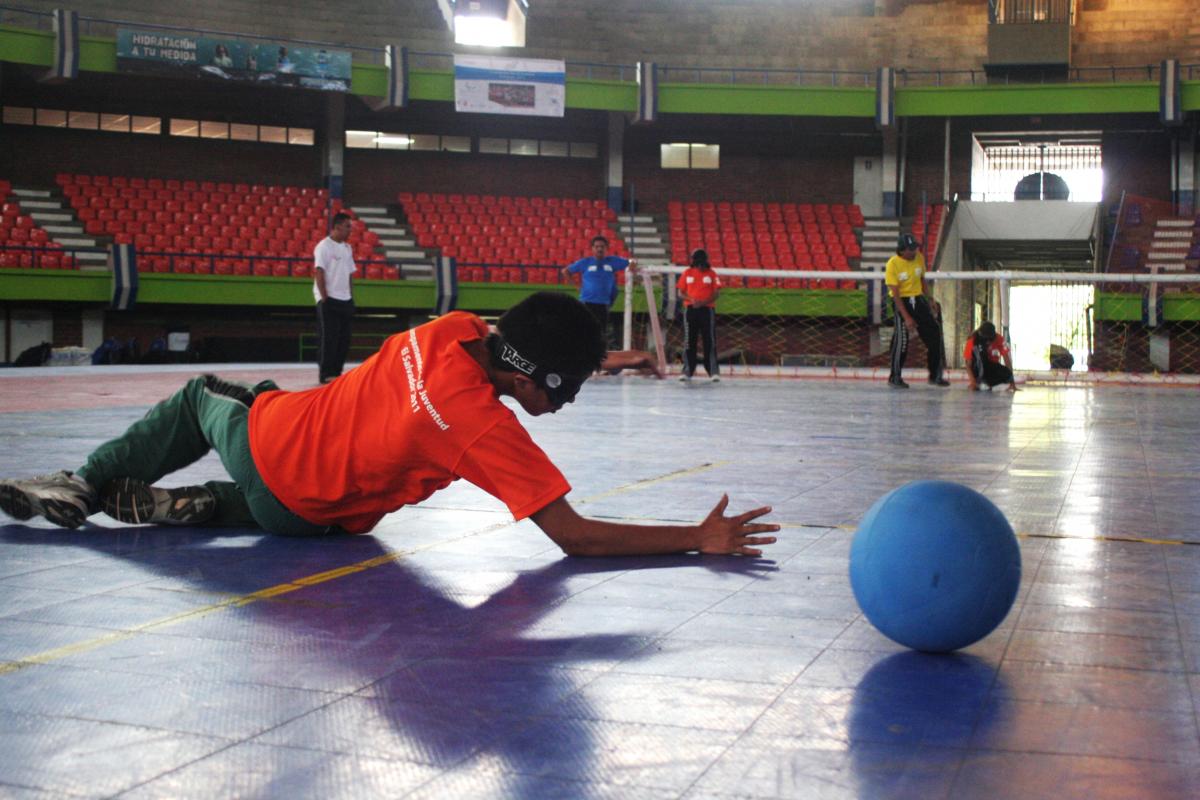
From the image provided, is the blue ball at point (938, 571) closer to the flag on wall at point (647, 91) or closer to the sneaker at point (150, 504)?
the sneaker at point (150, 504)

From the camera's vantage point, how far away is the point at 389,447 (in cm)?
393

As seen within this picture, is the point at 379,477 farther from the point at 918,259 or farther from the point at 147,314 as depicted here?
the point at 147,314

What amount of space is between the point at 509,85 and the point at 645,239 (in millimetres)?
5440

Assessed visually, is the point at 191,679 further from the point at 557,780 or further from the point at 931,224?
the point at 931,224

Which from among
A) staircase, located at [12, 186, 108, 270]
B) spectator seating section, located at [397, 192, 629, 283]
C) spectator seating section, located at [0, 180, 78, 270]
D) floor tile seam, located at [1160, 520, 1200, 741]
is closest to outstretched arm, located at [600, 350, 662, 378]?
floor tile seam, located at [1160, 520, 1200, 741]

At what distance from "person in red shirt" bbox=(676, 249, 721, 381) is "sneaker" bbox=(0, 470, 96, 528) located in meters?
13.1

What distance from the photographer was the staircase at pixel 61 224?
27.4 m

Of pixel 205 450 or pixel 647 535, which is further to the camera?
pixel 205 450

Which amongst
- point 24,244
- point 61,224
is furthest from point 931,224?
point 24,244

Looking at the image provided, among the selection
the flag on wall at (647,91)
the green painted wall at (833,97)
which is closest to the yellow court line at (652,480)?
the green painted wall at (833,97)

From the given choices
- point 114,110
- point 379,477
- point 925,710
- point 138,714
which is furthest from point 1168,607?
point 114,110

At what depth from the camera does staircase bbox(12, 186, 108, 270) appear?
90.0ft

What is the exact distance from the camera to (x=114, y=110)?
33.4 meters

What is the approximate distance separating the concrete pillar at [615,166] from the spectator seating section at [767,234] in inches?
58.7
